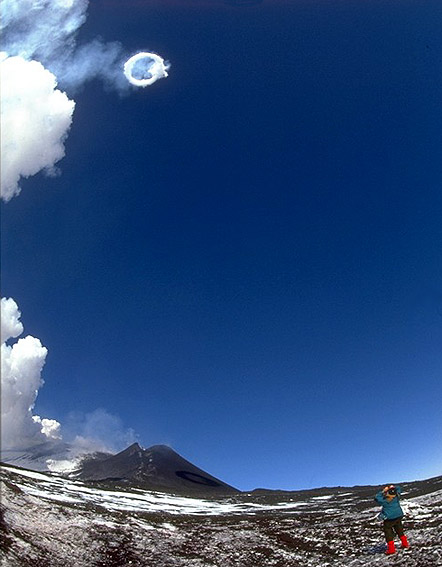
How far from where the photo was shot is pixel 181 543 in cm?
3114

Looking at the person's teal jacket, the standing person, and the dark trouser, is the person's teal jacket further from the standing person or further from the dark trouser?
the dark trouser

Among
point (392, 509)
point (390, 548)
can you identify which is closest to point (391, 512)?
point (392, 509)

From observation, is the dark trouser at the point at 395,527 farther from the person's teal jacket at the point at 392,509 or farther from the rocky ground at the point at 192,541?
the rocky ground at the point at 192,541

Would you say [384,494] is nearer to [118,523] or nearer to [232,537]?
[232,537]

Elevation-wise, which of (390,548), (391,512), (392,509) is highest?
(392,509)

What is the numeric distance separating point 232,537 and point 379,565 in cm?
1532

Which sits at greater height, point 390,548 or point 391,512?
point 391,512

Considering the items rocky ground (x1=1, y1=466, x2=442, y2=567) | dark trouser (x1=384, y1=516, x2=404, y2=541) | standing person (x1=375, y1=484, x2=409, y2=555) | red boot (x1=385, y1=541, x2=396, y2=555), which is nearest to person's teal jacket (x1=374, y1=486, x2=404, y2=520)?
standing person (x1=375, y1=484, x2=409, y2=555)

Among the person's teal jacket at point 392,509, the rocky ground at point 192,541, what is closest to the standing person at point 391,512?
the person's teal jacket at point 392,509

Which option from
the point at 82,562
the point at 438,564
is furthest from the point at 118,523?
the point at 438,564

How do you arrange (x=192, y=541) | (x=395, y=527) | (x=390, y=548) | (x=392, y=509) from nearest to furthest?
(x=392, y=509) → (x=395, y=527) → (x=390, y=548) → (x=192, y=541)

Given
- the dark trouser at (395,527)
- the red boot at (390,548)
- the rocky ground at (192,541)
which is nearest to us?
the dark trouser at (395,527)

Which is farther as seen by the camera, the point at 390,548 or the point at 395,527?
the point at 390,548

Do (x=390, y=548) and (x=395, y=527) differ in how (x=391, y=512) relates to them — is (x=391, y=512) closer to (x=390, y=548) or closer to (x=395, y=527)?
(x=395, y=527)
